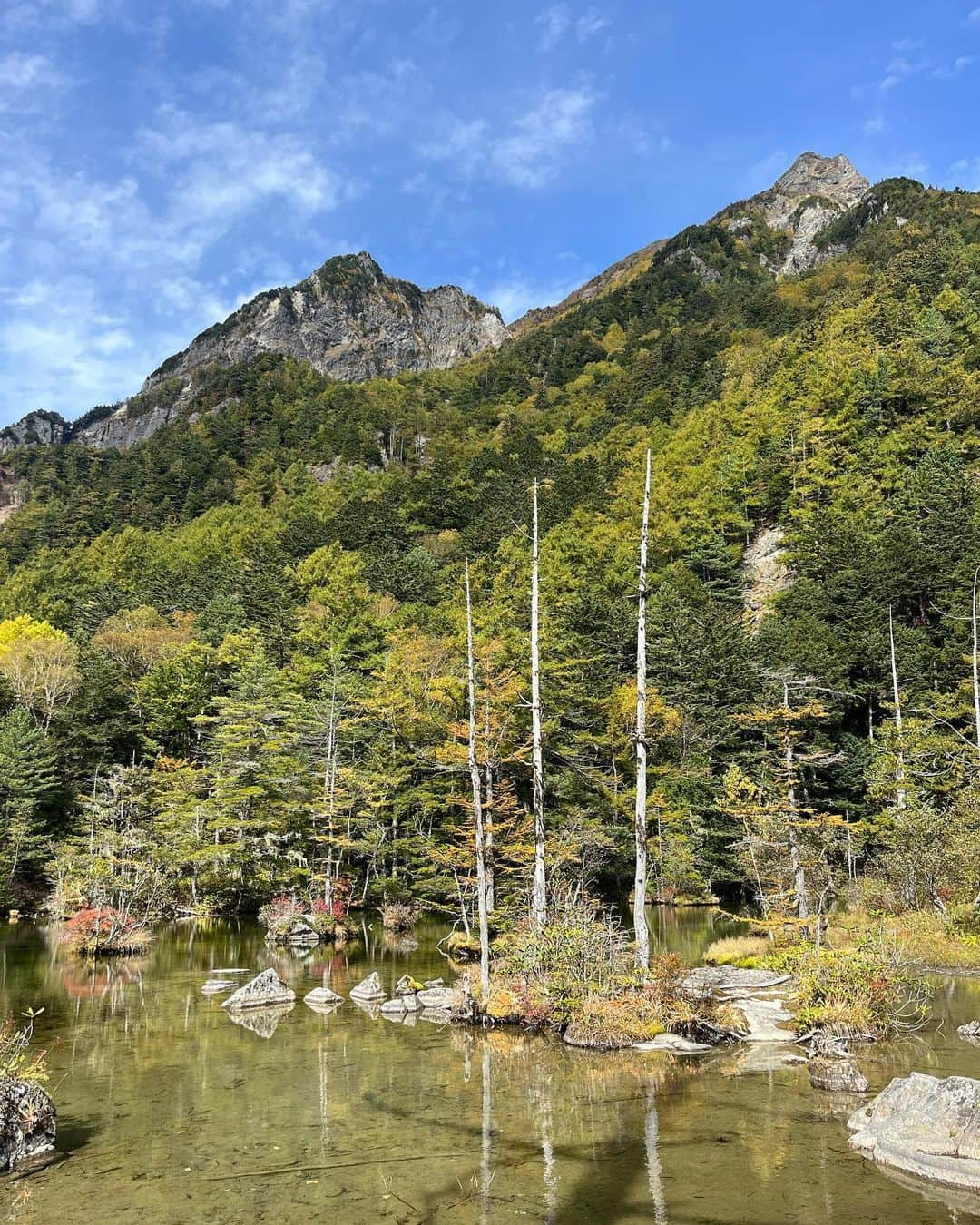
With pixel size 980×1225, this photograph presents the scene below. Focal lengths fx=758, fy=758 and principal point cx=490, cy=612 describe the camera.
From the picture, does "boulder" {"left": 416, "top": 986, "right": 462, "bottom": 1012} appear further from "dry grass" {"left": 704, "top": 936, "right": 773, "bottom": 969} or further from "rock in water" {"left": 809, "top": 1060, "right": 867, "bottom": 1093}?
"dry grass" {"left": 704, "top": 936, "right": 773, "bottom": 969}

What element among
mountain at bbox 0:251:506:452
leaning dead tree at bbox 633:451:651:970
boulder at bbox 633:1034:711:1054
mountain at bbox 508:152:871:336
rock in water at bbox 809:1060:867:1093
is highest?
mountain at bbox 508:152:871:336

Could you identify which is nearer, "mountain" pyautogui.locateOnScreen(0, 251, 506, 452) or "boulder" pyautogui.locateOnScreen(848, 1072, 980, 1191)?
"boulder" pyautogui.locateOnScreen(848, 1072, 980, 1191)

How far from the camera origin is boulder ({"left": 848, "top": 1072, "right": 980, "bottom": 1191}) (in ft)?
21.9

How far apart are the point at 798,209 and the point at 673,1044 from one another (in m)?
191

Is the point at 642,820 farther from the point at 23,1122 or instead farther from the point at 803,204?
the point at 803,204

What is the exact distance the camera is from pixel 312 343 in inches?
6614

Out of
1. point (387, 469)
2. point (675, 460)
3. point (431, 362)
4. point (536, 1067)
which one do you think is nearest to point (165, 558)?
point (387, 469)

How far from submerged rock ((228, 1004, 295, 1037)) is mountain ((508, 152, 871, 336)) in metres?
157

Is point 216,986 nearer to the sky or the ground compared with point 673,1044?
nearer to the ground

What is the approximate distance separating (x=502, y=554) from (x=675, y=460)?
21.1m

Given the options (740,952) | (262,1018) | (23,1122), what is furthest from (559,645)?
(23,1122)

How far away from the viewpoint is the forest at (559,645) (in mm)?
26875

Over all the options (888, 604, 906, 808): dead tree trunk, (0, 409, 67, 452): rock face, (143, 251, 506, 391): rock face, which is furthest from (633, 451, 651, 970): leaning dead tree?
(0, 409, 67, 452): rock face

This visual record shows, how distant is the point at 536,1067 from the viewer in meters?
10.9
